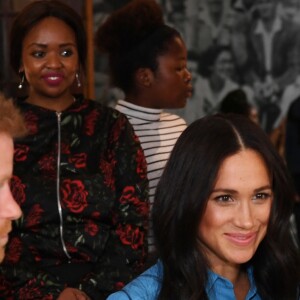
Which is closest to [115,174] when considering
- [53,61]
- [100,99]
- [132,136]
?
[132,136]

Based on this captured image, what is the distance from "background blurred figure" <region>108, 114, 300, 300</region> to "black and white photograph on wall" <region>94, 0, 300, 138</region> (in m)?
4.51

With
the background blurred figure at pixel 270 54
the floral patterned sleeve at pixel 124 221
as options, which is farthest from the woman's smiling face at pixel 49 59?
the background blurred figure at pixel 270 54

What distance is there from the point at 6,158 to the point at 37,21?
126cm

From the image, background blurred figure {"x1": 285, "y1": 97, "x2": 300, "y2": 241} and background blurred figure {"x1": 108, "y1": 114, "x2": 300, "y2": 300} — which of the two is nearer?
background blurred figure {"x1": 108, "y1": 114, "x2": 300, "y2": 300}

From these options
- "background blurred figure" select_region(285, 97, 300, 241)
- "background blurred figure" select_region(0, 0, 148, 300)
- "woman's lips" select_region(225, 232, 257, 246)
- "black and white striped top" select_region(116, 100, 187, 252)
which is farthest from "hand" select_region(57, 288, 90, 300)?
"background blurred figure" select_region(285, 97, 300, 241)

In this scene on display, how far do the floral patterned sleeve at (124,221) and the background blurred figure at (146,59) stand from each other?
0.62 m

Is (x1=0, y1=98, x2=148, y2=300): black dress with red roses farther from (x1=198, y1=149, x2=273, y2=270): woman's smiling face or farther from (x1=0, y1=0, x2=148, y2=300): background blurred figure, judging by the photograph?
(x1=198, y1=149, x2=273, y2=270): woman's smiling face

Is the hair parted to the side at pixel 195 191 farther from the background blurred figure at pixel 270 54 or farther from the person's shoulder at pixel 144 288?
the background blurred figure at pixel 270 54

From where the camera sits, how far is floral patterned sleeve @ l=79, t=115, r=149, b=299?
9.19 ft

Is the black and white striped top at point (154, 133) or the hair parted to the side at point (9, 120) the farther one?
the black and white striped top at point (154, 133)

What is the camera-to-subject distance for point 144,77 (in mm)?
3611

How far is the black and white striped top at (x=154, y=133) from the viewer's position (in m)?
3.33

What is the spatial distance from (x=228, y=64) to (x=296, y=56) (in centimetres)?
52

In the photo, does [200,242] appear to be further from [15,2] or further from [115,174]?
[15,2]
